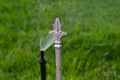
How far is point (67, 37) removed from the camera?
3.66m

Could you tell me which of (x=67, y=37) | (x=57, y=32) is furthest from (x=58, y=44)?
(x=67, y=37)

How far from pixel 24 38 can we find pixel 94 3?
116 cm

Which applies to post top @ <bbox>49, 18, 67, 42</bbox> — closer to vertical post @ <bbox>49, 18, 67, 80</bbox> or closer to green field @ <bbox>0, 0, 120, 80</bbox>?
vertical post @ <bbox>49, 18, 67, 80</bbox>

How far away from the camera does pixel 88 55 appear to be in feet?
11.0

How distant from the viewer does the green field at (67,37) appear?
10.4 feet

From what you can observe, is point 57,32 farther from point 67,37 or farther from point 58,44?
point 67,37

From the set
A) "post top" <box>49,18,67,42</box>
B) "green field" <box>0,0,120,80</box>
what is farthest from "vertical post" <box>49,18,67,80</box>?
"green field" <box>0,0,120,80</box>

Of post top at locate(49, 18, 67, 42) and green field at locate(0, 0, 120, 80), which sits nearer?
post top at locate(49, 18, 67, 42)

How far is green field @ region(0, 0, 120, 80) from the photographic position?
10.4ft

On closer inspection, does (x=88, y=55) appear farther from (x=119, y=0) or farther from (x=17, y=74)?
(x=119, y=0)

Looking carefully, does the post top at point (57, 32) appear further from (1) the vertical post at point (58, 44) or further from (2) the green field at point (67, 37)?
(2) the green field at point (67, 37)

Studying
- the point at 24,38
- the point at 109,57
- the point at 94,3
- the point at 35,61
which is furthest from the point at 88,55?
the point at 94,3

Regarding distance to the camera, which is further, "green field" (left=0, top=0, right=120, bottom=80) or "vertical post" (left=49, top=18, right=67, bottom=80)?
"green field" (left=0, top=0, right=120, bottom=80)

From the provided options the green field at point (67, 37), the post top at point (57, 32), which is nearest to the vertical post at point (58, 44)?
the post top at point (57, 32)
